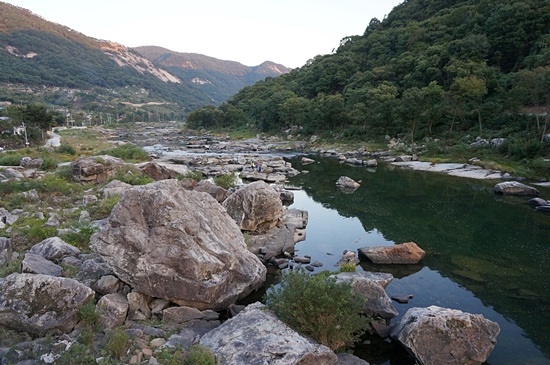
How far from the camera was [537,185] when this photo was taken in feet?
106

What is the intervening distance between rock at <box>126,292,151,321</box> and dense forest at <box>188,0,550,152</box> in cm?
4436

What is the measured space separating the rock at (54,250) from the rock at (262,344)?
23.0 ft

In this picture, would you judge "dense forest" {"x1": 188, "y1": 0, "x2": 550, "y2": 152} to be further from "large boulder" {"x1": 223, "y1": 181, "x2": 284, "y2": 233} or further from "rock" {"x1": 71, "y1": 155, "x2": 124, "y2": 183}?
"rock" {"x1": 71, "y1": 155, "x2": 124, "y2": 183}

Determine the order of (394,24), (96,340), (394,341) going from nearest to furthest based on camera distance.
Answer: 1. (96,340)
2. (394,341)
3. (394,24)

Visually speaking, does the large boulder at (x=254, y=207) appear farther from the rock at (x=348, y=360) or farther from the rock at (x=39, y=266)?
the rock at (x=348, y=360)

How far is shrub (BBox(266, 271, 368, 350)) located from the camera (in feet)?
29.9

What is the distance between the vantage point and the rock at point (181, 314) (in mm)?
10273

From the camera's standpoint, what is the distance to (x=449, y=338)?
9242 mm

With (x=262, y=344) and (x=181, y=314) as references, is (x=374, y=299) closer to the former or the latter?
(x=262, y=344)

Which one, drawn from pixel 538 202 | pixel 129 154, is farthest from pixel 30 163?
pixel 538 202

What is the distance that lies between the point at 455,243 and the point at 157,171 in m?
25.0

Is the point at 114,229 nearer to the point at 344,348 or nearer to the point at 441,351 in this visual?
the point at 344,348

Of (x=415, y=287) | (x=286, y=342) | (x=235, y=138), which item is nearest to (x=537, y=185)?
(x=415, y=287)

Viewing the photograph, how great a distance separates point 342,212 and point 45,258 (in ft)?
62.5
